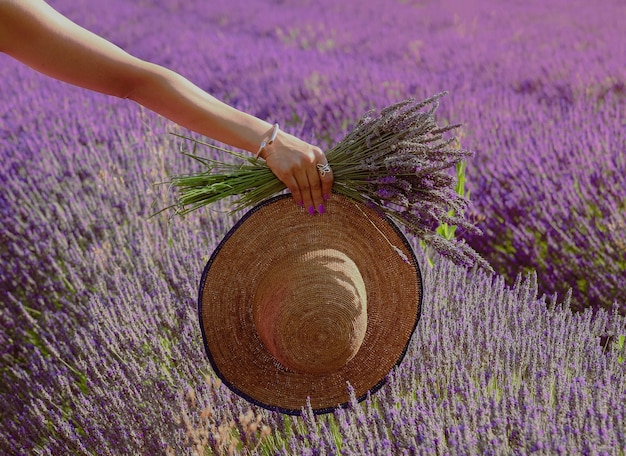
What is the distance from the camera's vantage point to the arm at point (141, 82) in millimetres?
1645

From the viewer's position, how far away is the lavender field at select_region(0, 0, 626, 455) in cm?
161

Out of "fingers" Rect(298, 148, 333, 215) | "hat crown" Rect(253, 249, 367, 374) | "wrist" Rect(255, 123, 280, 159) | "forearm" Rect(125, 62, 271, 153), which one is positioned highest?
"forearm" Rect(125, 62, 271, 153)

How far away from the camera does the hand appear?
5.34ft

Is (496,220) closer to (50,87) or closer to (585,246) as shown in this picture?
(585,246)

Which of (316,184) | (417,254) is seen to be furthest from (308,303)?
(417,254)

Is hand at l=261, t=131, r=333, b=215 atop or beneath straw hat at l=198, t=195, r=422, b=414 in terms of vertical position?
atop

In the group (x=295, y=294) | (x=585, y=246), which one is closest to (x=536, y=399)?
(x=295, y=294)

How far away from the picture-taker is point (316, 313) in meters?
1.65

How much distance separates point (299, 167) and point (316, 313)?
1.11ft

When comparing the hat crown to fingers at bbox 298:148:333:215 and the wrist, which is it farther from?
the wrist

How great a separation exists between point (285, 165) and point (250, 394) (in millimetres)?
582

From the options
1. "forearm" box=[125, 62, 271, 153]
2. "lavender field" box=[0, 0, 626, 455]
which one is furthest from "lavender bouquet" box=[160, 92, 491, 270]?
"lavender field" box=[0, 0, 626, 455]

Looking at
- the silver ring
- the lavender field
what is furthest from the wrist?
the lavender field

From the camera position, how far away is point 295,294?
5.43ft
